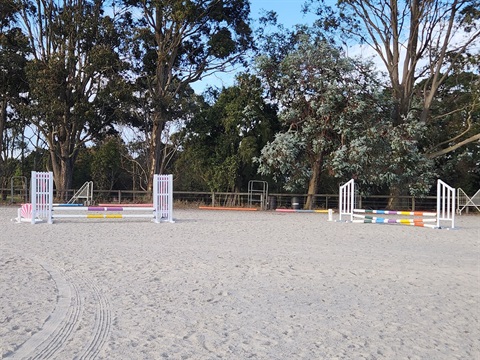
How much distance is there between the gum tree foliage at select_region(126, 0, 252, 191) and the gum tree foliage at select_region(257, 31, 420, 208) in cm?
343

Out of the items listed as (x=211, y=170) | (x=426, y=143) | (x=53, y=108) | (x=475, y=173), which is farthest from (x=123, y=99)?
(x=475, y=173)

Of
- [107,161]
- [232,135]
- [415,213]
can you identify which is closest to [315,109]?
[232,135]

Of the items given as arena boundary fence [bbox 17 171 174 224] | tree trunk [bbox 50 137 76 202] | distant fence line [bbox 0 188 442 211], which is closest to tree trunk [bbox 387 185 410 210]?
distant fence line [bbox 0 188 442 211]

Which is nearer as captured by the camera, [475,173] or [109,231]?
[109,231]

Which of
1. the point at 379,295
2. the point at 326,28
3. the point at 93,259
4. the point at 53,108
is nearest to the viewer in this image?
the point at 379,295

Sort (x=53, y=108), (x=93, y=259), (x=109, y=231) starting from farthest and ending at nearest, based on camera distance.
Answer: (x=53, y=108) < (x=109, y=231) < (x=93, y=259)

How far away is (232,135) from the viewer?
3238cm

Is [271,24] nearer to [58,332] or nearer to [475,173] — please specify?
[475,173]

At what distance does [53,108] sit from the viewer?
2991 centimetres

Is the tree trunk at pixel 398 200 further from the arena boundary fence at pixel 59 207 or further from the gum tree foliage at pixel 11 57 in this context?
the gum tree foliage at pixel 11 57

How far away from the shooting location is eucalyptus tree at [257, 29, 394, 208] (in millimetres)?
28922

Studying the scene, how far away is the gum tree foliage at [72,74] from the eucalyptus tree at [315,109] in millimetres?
8981

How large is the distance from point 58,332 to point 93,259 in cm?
469

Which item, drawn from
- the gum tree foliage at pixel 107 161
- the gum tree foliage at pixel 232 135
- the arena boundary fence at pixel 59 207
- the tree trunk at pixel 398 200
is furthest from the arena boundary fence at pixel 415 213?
the gum tree foliage at pixel 107 161
